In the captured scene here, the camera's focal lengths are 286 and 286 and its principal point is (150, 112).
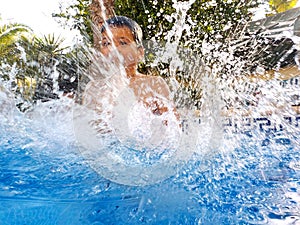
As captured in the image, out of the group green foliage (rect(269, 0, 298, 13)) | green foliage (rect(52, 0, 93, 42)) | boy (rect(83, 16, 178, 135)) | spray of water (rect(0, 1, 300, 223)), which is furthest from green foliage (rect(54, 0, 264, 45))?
boy (rect(83, 16, 178, 135))

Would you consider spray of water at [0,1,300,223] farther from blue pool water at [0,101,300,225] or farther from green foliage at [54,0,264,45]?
green foliage at [54,0,264,45]

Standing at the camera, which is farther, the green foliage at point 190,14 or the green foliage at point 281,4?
the green foliage at point 281,4

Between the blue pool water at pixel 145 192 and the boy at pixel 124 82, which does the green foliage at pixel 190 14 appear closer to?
the boy at pixel 124 82

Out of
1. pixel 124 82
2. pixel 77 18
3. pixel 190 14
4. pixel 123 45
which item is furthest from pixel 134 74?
pixel 77 18

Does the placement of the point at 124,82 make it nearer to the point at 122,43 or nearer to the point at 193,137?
the point at 122,43

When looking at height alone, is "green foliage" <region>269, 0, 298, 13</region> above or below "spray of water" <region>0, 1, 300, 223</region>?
above

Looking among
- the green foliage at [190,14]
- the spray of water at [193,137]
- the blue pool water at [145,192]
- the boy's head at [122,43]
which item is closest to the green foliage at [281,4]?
the green foliage at [190,14]

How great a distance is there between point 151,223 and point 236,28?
583cm

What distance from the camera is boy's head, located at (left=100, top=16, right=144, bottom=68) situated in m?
2.45

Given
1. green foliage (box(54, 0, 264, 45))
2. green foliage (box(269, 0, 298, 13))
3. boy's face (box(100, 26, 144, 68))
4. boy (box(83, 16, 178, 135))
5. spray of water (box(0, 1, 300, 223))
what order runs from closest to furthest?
spray of water (box(0, 1, 300, 223)) < boy (box(83, 16, 178, 135)) < boy's face (box(100, 26, 144, 68)) < green foliage (box(54, 0, 264, 45)) < green foliage (box(269, 0, 298, 13))

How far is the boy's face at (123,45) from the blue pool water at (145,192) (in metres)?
0.90

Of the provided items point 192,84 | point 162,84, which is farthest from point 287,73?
point 162,84

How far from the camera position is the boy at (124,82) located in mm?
2332

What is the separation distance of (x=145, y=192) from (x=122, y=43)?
4.89ft
